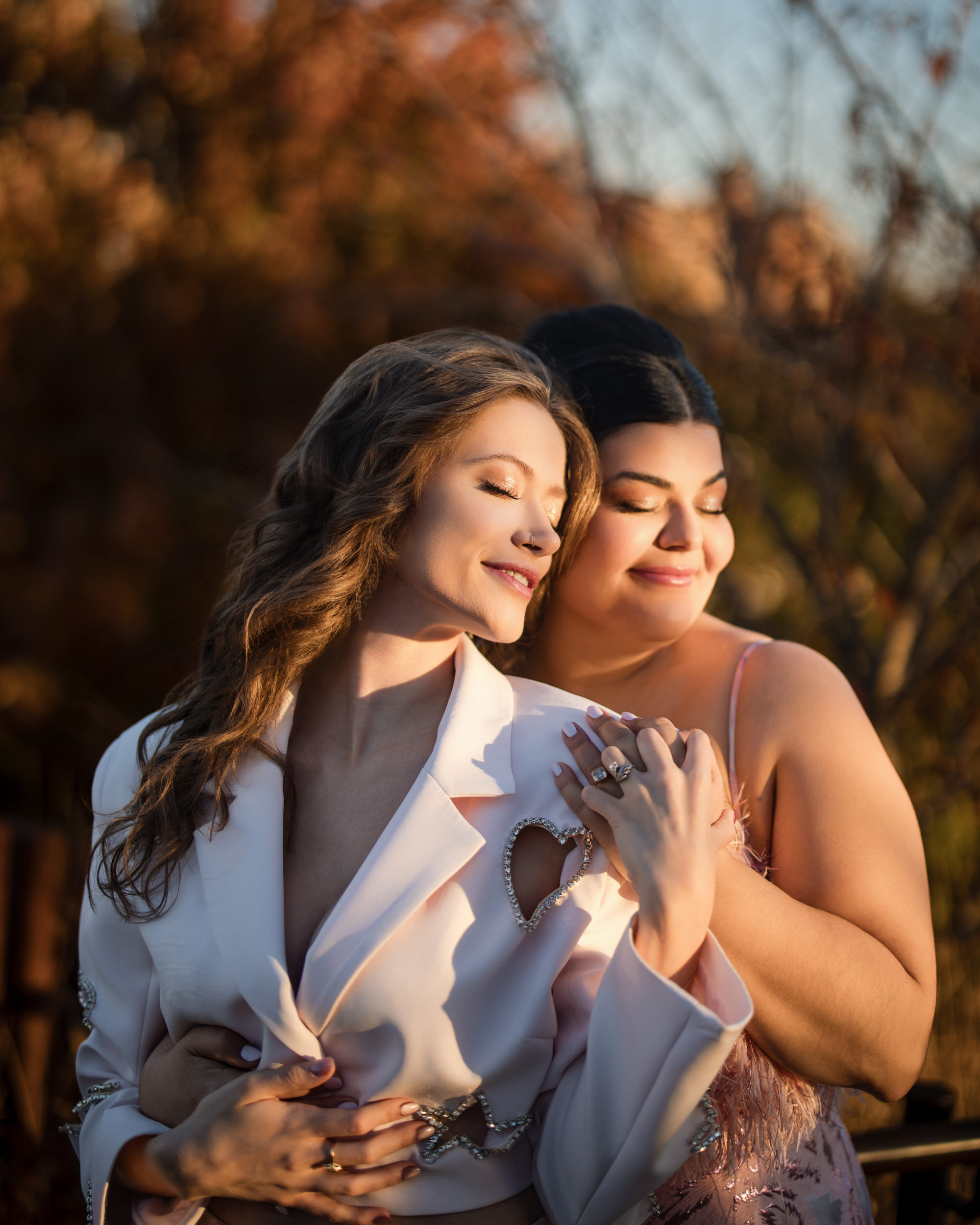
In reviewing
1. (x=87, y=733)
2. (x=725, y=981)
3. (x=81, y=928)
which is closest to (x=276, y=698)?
(x=81, y=928)

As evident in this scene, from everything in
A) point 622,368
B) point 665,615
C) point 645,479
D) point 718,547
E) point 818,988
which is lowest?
point 818,988

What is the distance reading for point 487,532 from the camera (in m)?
1.87

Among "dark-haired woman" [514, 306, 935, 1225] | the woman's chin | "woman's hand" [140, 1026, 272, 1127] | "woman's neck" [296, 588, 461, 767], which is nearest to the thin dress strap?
"dark-haired woman" [514, 306, 935, 1225]

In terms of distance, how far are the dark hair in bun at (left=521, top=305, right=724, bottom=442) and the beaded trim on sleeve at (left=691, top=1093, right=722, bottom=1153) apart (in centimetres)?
132

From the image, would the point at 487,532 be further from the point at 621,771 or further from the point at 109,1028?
the point at 109,1028

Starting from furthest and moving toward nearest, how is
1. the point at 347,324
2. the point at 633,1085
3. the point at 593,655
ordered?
the point at 347,324
the point at 593,655
the point at 633,1085

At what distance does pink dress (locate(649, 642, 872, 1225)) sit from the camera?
6.02 ft

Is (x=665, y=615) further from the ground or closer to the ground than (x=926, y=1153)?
further from the ground

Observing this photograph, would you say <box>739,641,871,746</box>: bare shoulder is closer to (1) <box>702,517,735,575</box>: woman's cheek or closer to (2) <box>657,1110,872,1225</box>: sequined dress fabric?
(1) <box>702,517,735,575</box>: woman's cheek

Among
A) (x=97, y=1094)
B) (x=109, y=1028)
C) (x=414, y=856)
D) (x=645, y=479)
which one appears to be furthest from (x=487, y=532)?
(x=97, y=1094)

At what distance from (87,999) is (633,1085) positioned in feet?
3.76

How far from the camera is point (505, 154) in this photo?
16.6 feet

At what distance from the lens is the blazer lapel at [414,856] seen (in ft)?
5.60

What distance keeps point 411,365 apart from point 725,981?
1235 mm
